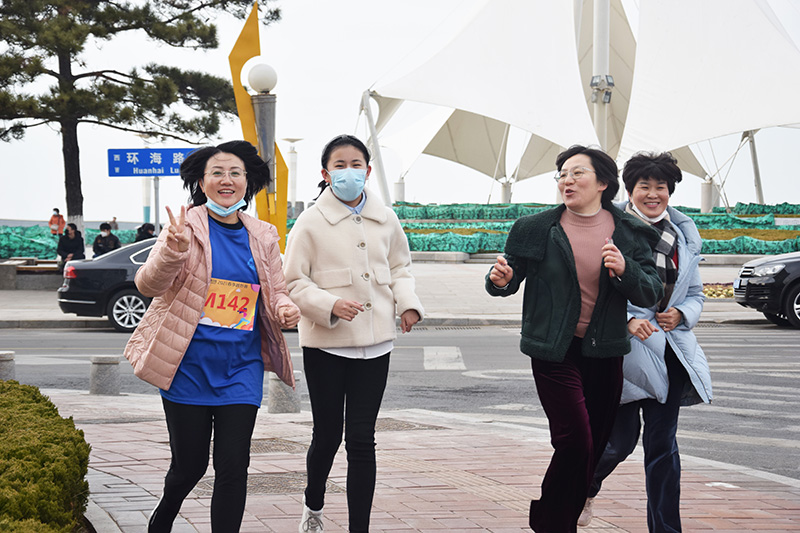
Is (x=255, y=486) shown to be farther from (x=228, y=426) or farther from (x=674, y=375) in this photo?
(x=674, y=375)

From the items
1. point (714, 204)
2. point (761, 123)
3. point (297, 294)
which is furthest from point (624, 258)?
point (714, 204)

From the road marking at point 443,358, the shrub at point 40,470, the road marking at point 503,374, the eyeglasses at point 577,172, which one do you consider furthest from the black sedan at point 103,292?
the eyeglasses at point 577,172

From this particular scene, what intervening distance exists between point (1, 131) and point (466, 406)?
20688mm

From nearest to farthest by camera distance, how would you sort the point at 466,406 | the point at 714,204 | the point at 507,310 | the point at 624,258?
1. the point at 624,258
2. the point at 466,406
3. the point at 507,310
4. the point at 714,204

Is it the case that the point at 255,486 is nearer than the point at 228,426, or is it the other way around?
the point at 228,426

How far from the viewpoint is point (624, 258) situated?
427 cm

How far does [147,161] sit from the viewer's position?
73.0 feet

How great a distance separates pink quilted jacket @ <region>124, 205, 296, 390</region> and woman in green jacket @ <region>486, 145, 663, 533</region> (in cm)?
95

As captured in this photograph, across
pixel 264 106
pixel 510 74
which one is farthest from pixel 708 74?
pixel 264 106

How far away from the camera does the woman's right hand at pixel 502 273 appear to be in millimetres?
4328

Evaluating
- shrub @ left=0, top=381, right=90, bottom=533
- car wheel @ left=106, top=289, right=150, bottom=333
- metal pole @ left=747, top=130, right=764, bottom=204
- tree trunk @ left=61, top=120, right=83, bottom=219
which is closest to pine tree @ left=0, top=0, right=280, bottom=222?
tree trunk @ left=61, top=120, right=83, bottom=219

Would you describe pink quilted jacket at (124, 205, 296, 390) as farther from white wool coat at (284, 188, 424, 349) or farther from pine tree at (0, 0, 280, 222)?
pine tree at (0, 0, 280, 222)

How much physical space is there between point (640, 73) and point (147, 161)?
83.6ft

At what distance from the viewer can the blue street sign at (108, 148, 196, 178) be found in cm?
2203
